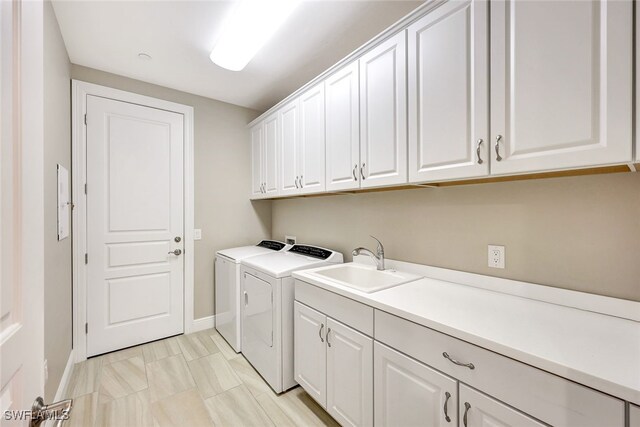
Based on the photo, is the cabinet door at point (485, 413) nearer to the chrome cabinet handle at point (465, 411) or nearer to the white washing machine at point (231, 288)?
the chrome cabinet handle at point (465, 411)

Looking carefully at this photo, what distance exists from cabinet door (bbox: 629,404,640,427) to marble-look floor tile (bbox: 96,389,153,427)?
224 centimetres

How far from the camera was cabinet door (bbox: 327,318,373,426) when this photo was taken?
4.54 feet

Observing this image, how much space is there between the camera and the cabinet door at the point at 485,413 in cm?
89

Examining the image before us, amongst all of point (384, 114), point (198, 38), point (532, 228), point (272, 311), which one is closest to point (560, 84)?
point (532, 228)

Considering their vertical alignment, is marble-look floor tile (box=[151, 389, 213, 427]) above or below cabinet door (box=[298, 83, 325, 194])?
below

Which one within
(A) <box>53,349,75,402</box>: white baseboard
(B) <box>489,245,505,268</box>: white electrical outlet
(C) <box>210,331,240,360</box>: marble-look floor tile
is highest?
(B) <box>489,245,505,268</box>: white electrical outlet

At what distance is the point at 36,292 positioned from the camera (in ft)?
2.02

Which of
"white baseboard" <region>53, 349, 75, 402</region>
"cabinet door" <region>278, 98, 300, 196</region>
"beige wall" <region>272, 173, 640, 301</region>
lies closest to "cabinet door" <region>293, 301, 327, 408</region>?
"beige wall" <region>272, 173, 640, 301</region>

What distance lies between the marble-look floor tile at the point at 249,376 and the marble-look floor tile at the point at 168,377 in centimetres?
34

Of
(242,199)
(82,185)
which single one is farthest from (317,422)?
(82,185)

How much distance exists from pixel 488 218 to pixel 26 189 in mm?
1791

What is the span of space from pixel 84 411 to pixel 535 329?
263 cm

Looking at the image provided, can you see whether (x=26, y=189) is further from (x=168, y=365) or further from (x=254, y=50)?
(x=168, y=365)

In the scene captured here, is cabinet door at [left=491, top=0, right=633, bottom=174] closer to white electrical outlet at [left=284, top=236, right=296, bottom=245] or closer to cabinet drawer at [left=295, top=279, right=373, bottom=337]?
cabinet drawer at [left=295, top=279, right=373, bottom=337]
